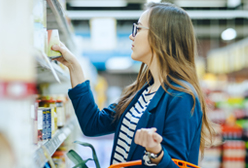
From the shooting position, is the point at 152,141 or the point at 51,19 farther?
the point at 51,19

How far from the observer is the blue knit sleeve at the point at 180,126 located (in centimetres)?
123

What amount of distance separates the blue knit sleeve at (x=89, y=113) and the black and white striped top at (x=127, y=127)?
0.18m

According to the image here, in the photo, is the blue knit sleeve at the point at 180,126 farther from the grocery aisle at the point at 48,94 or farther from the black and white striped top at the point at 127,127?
the grocery aisle at the point at 48,94

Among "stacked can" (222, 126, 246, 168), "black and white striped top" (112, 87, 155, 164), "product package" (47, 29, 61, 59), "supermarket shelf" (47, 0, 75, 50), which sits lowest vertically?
"stacked can" (222, 126, 246, 168)

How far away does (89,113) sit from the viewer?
163 cm

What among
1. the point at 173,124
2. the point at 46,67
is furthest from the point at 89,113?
the point at 173,124

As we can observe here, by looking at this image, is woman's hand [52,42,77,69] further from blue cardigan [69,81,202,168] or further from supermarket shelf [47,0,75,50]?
blue cardigan [69,81,202,168]

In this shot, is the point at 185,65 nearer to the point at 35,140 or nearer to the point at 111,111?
the point at 111,111

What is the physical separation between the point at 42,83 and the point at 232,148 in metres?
4.57

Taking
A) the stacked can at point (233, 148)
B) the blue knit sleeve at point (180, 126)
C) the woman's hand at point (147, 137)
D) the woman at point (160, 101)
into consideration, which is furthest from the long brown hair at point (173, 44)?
the stacked can at point (233, 148)

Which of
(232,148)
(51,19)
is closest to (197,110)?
(51,19)

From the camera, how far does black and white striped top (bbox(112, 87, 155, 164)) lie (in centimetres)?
144

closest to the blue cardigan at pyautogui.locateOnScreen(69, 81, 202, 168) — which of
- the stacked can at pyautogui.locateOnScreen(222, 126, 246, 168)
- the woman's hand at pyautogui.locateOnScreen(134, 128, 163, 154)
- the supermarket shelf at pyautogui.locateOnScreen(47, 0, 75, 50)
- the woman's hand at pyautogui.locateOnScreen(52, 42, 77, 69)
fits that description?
the woman's hand at pyautogui.locateOnScreen(134, 128, 163, 154)

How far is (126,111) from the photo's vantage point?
1.56 metres
